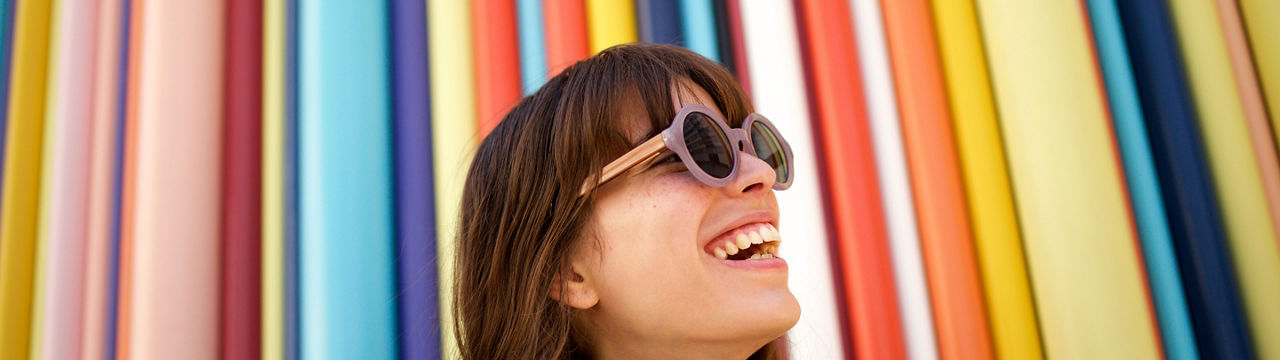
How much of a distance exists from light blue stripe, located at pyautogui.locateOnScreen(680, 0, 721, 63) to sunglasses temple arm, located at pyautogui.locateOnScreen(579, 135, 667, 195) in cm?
47

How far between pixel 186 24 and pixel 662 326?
40.0 inches

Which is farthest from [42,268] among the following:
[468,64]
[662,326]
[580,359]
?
[662,326]

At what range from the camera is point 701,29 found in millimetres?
1405

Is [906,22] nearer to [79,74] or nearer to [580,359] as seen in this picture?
[580,359]

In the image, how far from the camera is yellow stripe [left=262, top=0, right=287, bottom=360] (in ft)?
4.34

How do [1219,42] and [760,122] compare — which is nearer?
[760,122]

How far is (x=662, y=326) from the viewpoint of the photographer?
95cm

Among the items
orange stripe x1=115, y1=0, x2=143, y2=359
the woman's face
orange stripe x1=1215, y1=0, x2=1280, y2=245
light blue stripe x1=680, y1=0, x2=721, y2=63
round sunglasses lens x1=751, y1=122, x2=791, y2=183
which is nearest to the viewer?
the woman's face

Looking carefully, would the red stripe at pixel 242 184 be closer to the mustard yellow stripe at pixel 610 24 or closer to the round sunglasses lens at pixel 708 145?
the mustard yellow stripe at pixel 610 24

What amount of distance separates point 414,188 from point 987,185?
0.92 metres

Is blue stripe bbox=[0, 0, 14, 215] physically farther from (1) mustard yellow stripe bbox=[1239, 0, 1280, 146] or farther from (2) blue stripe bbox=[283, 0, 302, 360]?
(1) mustard yellow stripe bbox=[1239, 0, 1280, 146]

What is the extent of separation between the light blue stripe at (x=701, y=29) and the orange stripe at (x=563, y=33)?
190 mm

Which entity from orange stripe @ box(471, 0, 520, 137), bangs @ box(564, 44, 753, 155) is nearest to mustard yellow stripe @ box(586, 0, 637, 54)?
orange stripe @ box(471, 0, 520, 137)

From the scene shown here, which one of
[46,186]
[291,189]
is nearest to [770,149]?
[291,189]
